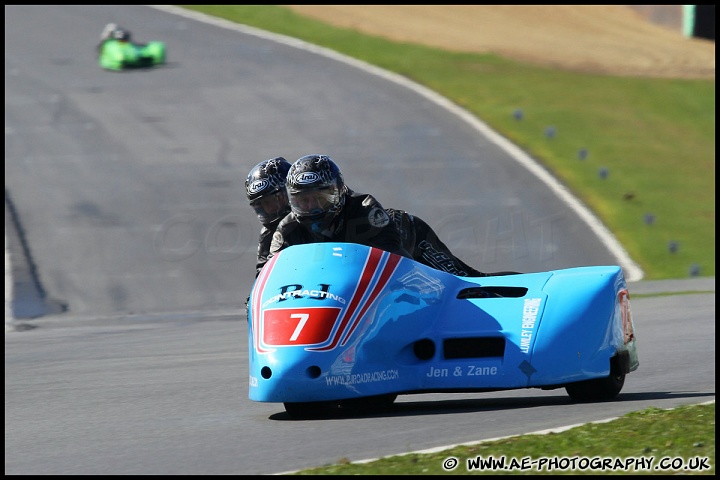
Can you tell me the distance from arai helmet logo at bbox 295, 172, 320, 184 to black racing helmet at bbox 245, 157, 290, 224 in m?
1.79

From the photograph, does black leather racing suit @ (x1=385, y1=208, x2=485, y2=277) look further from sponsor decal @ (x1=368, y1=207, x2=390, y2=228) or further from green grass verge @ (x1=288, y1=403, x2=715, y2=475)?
green grass verge @ (x1=288, y1=403, x2=715, y2=475)

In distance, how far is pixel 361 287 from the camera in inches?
279

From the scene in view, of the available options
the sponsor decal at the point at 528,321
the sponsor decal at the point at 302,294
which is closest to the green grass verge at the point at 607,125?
the sponsor decal at the point at 528,321

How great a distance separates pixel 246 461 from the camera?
5.84 meters

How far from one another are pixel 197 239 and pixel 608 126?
35.8 ft

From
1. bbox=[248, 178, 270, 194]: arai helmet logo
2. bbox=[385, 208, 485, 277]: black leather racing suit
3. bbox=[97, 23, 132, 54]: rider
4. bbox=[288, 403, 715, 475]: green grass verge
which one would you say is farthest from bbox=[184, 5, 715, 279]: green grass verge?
bbox=[288, 403, 715, 475]: green grass verge

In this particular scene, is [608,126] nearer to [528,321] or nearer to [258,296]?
[528,321]

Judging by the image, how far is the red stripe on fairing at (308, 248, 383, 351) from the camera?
693 centimetres

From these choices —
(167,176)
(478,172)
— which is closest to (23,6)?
(167,176)

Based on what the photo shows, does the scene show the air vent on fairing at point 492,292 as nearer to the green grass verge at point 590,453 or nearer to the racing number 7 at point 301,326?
the racing number 7 at point 301,326

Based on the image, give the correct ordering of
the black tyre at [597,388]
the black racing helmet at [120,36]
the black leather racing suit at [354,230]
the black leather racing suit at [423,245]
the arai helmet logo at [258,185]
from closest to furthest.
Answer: the black tyre at [597,388], the black leather racing suit at [354,230], the black leather racing suit at [423,245], the arai helmet logo at [258,185], the black racing helmet at [120,36]

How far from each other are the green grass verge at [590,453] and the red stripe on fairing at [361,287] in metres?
1.29

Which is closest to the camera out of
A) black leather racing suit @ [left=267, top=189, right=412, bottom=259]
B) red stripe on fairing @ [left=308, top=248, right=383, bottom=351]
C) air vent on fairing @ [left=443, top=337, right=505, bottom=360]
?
red stripe on fairing @ [left=308, top=248, right=383, bottom=351]

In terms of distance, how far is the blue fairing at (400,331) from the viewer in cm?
694
